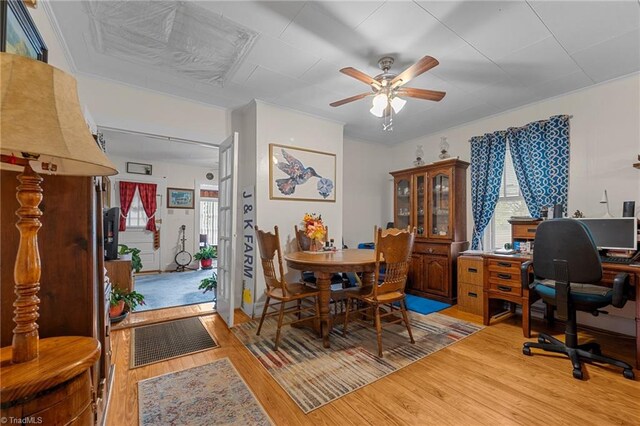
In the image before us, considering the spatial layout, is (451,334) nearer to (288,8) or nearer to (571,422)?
(571,422)

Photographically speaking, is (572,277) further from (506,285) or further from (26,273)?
(26,273)

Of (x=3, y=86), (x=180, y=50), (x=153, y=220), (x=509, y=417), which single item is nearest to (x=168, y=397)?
(x=3, y=86)

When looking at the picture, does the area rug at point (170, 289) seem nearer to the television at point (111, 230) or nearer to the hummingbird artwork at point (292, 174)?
the television at point (111, 230)

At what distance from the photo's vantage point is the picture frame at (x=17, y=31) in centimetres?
115

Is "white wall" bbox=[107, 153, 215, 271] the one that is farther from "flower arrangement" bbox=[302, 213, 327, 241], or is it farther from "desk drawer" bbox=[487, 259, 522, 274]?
"desk drawer" bbox=[487, 259, 522, 274]

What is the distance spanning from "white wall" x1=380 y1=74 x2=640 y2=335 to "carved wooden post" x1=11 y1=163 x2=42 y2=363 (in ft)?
13.9

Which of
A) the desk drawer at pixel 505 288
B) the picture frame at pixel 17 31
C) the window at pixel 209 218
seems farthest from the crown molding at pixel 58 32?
the window at pixel 209 218

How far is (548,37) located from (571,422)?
2.66 m

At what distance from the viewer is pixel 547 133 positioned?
323 centimetres

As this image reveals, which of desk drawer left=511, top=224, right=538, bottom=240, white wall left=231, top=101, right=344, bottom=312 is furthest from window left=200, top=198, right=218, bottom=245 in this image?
desk drawer left=511, top=224, right=538, bottom=240

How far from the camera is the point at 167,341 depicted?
2.62 meters

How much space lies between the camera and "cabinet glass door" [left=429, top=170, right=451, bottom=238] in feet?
13.0

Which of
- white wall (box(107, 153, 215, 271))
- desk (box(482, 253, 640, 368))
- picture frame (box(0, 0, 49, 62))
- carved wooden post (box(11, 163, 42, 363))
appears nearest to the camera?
carved wooden post (box(11, 163, 42, 363))

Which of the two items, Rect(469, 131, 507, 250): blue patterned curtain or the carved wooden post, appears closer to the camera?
the carved wooden post
